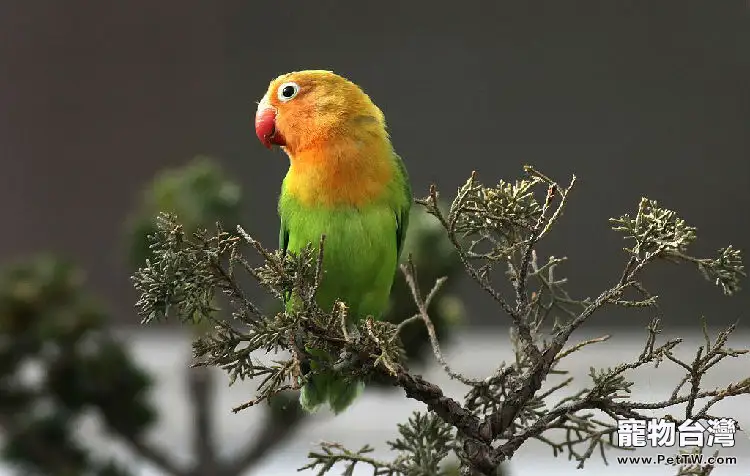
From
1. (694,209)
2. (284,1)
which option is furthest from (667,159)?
(284,1)

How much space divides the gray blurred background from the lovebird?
1058 mm

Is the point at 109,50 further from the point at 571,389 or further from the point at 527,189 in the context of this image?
the point at 527,189

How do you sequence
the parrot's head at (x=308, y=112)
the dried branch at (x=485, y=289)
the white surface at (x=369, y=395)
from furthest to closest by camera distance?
the white surface at (x=369, y=395), the parrot's head at (x=308, y=112), the dried branch at (x=485, y=289)

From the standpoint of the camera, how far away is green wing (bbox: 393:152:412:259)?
31.8 inches

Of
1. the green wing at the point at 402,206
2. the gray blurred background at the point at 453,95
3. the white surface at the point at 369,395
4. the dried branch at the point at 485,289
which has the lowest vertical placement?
the dried branch at the point at 485,289

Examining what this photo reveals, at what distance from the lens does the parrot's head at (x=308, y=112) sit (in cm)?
72

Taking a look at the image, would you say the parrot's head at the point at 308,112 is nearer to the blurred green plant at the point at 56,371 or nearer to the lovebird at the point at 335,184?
the lovebird at the point at 335,184

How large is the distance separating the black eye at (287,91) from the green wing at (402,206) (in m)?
0.13

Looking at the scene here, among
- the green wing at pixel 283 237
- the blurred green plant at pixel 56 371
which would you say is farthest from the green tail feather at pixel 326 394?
the blurred green plant at pixel 56 371

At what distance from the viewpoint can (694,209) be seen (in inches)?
77.2

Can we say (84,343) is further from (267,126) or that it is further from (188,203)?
(267,126)

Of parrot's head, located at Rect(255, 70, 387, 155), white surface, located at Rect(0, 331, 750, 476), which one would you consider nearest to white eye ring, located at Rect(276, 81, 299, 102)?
parrot's head, located at Rect(255, 70, 387, 155)

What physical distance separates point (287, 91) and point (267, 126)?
41 mm

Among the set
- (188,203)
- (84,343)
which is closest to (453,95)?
(188,203)
